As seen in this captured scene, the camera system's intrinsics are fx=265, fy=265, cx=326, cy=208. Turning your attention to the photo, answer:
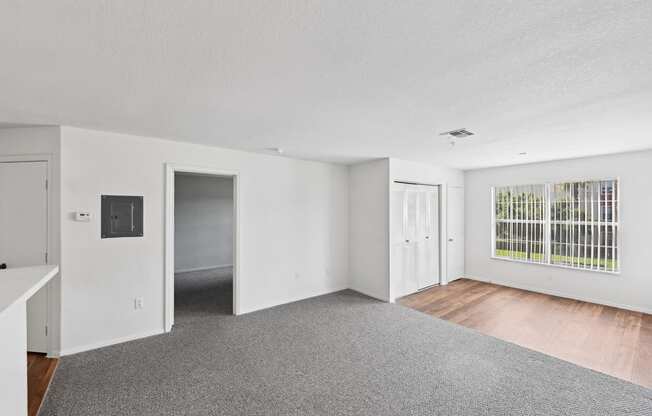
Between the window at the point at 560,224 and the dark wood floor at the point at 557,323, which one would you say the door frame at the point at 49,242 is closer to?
the dark wood floor at the point at 557,323

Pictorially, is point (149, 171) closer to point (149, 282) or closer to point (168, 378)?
point (149, 282)

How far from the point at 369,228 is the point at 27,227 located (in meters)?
4.38

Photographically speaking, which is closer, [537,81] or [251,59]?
[251,59]

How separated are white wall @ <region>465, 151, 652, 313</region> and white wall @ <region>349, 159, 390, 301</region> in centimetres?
263

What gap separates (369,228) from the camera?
4.75m

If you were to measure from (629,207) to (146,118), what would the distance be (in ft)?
21.7

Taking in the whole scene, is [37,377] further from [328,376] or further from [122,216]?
[328,376]

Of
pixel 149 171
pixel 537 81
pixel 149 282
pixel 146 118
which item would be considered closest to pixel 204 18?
pixel 146 118

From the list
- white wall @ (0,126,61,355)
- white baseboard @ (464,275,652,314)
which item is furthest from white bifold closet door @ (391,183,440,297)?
white wall @ (0,126,61,355)

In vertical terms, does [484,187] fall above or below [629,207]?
above

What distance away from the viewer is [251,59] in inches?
60.7

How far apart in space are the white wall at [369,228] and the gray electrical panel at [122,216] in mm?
3358

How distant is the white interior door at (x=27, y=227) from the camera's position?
108 inches

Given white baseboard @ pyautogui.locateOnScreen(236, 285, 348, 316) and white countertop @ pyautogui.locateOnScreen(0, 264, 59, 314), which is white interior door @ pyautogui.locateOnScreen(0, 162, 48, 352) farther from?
white baseboard @ pyautogui.locateOnScreen(236, 285, 348, 316)
